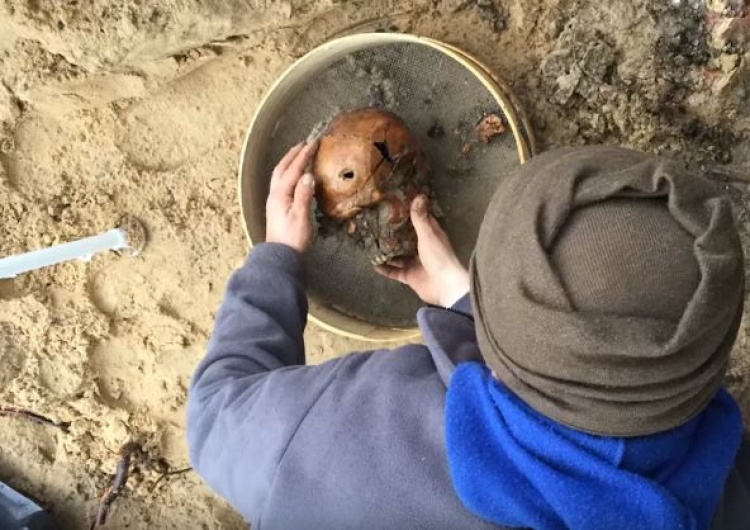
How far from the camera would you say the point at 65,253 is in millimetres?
1655

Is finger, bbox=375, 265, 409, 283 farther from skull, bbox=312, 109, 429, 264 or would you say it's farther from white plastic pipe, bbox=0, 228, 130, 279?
white plastic pipe, bbox=0, 228, 130, 279

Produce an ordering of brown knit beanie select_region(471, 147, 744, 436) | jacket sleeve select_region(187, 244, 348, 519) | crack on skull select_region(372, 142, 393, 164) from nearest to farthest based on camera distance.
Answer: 1. brown knit beanie select_region(471, 147, 744, 436)
2. jacket sleeve select_region(187, 244, 348, 519)
3. crack on skull select_region(372, 142, 393, 164)

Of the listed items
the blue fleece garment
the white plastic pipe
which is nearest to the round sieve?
the white plastic pipe

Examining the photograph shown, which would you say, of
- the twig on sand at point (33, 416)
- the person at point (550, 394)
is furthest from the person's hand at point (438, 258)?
the twig on sand at point (33, 416)

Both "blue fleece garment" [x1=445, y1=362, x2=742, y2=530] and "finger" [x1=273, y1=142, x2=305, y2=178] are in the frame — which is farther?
"finger" [x1=273, y1=142, x2=305, y2=178]

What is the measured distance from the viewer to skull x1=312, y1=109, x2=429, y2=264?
4.69 ft

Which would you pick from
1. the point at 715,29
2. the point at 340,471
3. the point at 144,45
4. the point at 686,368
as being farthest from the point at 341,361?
the point at 715,29

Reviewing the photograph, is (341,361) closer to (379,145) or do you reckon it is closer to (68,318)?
(379,145)

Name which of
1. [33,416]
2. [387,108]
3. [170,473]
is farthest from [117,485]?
[387,108]

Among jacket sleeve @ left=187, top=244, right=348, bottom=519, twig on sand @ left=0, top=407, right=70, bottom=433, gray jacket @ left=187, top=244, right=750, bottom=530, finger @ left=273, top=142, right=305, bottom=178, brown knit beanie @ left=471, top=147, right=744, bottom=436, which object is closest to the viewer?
brown knit beanie @ left=471, top=147, right=744, bottom=436

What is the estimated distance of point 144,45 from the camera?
160 centimetres

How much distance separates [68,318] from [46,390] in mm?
184

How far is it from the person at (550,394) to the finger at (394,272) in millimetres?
445

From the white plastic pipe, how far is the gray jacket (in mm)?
580
